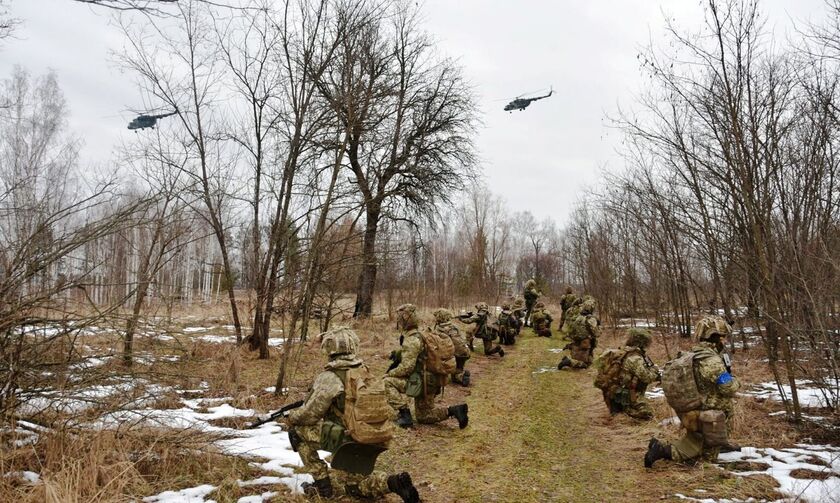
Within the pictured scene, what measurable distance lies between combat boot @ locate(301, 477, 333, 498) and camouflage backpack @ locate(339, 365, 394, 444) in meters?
0.58

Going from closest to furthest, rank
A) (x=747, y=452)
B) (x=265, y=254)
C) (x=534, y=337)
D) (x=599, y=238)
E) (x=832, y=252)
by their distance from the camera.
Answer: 1. (x=747, y=452)
2. (x=832, y=252)
3. (x=265, y=254)
4. (x=534, y=337)
5. (x=599, y=238)

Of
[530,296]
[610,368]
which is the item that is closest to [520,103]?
[530,296]

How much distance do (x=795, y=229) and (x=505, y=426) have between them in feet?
15.8

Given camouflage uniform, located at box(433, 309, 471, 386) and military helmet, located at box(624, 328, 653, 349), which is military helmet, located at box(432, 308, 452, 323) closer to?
camouflage uniform, located at box(433, 309, 471, 386)

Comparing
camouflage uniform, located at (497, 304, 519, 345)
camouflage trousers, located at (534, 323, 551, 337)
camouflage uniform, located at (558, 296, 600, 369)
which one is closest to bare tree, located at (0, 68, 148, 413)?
camouflage uniform, located at (558, 296, 600, 369)

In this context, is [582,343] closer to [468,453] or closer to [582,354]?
[582,354]

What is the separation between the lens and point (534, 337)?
17.2 m

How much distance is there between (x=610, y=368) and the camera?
7.39m

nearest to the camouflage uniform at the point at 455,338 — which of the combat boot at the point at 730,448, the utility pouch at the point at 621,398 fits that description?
the utility pouch at the point at 621,398

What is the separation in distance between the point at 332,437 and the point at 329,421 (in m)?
0.15

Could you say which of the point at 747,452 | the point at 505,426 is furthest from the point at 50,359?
the point at 747,452

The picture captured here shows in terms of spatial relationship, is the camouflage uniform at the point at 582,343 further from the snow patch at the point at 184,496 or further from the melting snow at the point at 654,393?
the snow patch at the point at 184,496

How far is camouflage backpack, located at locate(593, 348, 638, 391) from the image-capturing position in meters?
7.32

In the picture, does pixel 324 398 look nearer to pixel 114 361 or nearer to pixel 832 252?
pixel 114 361
